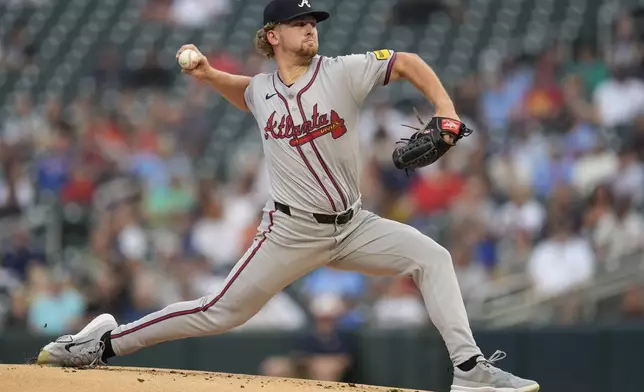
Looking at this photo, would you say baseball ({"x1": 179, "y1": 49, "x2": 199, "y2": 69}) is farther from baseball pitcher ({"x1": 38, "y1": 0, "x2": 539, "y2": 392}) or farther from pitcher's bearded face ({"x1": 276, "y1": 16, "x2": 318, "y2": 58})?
pitcher's bearded face ({"x1": 276, "y1": 16, "x2": 318, "y2": 58})

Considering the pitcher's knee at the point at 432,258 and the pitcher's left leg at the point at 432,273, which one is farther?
the pitcher's knee at the point at 432,258

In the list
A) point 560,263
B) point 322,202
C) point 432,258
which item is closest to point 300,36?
point 322,202

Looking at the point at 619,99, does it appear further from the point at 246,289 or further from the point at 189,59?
the point at 246,289

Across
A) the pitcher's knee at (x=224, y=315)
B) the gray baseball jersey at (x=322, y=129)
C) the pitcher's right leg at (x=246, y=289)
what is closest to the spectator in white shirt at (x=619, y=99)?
the gray baseball jersey at (x=322, y=129)

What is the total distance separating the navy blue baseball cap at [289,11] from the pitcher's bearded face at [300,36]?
34 millimetres

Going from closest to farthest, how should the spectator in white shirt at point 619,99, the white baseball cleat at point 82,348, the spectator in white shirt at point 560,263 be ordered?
1. the white baseball cleat at point 82,348
2. the spectator in white shirt at point 560,263
3. the spectator in white shirt at point 619,99

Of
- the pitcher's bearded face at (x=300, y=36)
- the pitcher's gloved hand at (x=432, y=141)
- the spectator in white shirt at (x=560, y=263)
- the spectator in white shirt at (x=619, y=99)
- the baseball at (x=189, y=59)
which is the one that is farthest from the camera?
the spectator in white shirt at (x=619, y=99)

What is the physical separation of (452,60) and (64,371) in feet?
23.6

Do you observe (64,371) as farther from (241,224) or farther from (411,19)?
(411,19)

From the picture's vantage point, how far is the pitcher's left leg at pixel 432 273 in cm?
497

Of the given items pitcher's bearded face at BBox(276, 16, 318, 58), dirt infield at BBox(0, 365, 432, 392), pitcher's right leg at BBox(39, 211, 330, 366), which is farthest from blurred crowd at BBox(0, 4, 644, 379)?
pitcher's bearded face at BBox(276, 16, 318, 58)

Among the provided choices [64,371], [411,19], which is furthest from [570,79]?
[64,371]

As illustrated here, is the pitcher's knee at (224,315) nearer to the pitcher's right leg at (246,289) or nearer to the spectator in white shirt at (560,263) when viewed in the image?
the pitcher's right leg at (246,289)

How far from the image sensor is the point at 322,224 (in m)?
5.14
